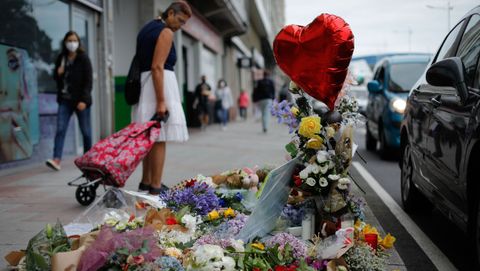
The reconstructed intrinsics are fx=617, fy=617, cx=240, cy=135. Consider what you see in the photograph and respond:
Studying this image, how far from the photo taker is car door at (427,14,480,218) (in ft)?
13.0

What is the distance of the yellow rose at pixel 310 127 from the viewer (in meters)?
4.10

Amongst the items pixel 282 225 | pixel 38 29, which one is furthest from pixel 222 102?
pixel 282 225

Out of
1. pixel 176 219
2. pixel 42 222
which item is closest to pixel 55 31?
pixel 42 222

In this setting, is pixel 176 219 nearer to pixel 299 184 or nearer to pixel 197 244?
pixel 197 244

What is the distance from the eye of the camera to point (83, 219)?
536 cm

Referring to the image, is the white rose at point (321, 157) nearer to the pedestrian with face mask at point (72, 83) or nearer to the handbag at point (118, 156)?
the handbag at point (118, 156)

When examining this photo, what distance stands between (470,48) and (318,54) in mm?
1212

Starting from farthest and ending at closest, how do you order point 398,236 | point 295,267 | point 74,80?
point 74,80
point 398,236
point 295,267

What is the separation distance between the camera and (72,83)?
848 cm

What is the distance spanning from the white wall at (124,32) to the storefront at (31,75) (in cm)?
375

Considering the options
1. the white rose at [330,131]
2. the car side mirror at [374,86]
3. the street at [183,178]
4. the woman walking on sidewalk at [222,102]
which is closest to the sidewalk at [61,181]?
the street at [183,178]

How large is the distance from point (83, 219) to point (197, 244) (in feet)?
5.74

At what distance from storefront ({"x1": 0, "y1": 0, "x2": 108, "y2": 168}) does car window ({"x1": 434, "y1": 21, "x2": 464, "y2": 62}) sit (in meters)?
6.23

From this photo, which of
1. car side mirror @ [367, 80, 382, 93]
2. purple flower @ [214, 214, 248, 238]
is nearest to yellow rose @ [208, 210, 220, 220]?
purple flower @ [214, 214, 248, 238]
